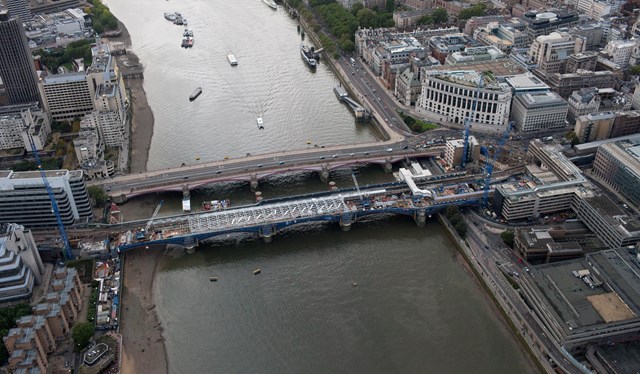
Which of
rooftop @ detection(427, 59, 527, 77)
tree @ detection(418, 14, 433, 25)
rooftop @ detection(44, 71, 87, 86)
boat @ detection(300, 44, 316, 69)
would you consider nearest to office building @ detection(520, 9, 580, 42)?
rooftop @ detection(427, 59, 527, 77)

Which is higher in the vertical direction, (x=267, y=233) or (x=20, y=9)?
(x=20, y=9)

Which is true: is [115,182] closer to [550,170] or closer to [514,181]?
[514,181]

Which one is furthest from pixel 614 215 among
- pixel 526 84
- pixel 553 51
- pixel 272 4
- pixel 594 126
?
pixel 272 4

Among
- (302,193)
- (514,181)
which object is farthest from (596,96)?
(302,193)

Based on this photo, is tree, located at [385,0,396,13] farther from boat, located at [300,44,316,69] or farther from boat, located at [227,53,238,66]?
boat, located at [227,53,238,66]

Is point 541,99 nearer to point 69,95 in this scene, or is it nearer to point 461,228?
point 461,228

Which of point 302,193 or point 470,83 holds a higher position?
point 470,83

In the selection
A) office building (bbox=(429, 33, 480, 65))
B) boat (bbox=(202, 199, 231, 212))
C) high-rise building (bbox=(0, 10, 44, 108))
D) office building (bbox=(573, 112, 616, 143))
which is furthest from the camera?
office building (bbox=(429, 33, 480, 65))
